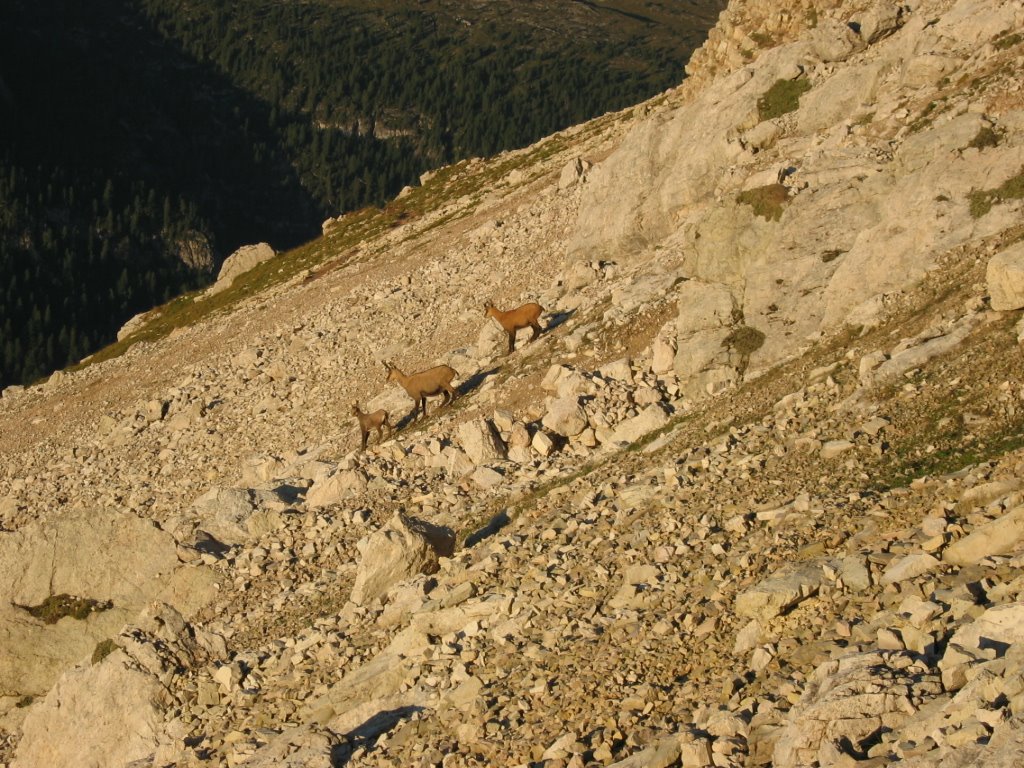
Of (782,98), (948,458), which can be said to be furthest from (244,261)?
(948,458)

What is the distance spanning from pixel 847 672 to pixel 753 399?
10.9 metres

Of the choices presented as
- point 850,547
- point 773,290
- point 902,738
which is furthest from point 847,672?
point 773,290

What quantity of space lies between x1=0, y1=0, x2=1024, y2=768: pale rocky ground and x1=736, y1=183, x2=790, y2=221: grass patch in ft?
0.65

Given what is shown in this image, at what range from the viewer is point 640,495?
1777 centimetres

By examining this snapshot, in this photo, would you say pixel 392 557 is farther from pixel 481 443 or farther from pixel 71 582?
pixel 71 582

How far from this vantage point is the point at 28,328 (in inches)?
4582

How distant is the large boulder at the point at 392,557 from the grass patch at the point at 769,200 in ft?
38.0

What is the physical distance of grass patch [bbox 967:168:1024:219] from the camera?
21734 mm

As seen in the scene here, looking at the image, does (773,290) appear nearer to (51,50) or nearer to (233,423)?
(233,423)

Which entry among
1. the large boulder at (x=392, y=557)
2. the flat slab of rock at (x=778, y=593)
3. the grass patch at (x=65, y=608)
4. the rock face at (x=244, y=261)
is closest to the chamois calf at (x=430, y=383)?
the grass patch at (x=65, y=608)

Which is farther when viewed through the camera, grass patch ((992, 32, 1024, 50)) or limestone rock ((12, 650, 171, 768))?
grass patch ((992, 32, 1024, 50))

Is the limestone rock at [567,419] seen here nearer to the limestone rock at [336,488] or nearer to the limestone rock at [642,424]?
the limestone rock at [642,424]

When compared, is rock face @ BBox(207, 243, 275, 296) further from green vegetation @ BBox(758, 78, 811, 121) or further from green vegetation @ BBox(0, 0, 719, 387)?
green vegetation @ BBox(0, 0, 719, 387)

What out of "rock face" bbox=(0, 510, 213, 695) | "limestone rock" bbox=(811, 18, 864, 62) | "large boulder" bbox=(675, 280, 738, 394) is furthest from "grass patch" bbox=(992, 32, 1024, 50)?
"rock face" bbox=(0, 510, 213, 695)
